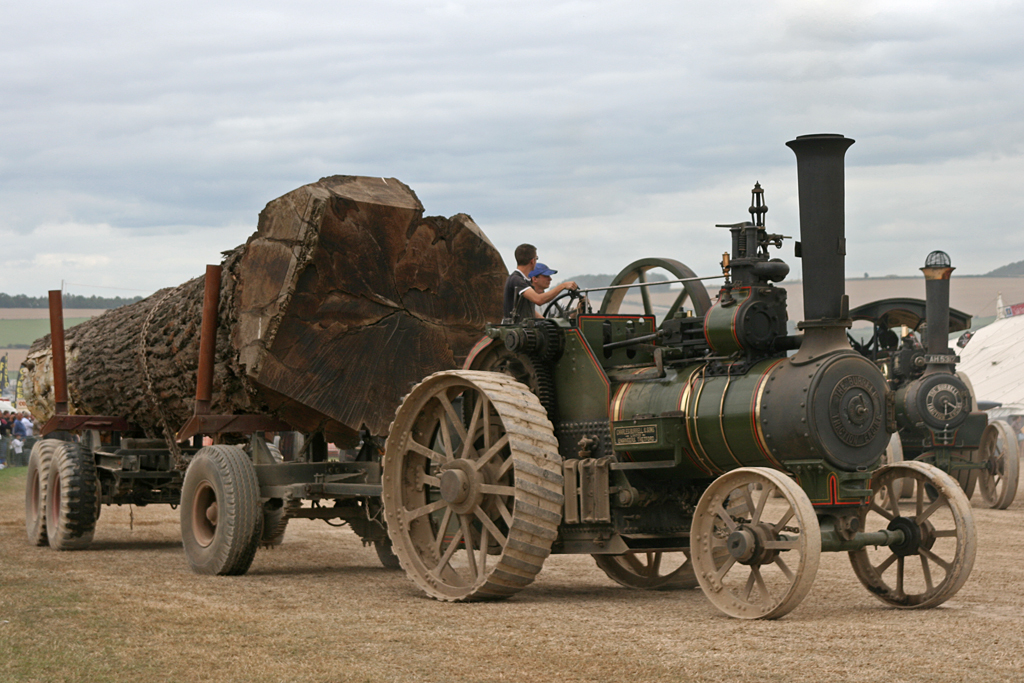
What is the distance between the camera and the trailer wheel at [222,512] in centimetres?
953

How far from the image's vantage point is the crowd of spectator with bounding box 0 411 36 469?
105 feet

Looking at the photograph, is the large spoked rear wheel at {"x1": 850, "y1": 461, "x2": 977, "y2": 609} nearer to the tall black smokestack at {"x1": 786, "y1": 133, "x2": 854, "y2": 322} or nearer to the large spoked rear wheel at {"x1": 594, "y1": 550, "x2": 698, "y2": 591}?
the tall black smokestack at {"x1": 786, "y1": 133, "x2": 854, "y2": 322}

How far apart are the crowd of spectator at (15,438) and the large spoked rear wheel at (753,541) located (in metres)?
25.1

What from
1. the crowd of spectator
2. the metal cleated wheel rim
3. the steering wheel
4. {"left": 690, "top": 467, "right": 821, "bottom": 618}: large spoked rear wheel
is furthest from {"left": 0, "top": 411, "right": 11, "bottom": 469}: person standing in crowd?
{"left": 690, "top": 467, "right": 821, "bottom": 618}: large spoked rear wheel

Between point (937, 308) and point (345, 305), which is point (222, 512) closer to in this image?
point (345, 305)

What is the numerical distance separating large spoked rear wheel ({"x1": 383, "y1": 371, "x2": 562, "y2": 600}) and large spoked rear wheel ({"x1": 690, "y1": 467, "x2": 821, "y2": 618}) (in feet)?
3.38

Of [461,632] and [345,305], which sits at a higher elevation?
[345,305]

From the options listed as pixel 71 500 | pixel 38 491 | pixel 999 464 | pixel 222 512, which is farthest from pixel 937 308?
pixel 38 491

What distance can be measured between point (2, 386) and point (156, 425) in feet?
183

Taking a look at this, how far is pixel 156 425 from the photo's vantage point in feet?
40.4

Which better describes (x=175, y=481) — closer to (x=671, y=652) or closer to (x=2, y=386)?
(x=671, y=652)

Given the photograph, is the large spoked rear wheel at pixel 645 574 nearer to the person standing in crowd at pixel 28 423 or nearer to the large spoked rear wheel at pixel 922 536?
the large spoked rear wheel at pixel 922 536

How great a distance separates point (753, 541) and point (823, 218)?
1.86 m

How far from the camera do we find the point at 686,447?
766cm
